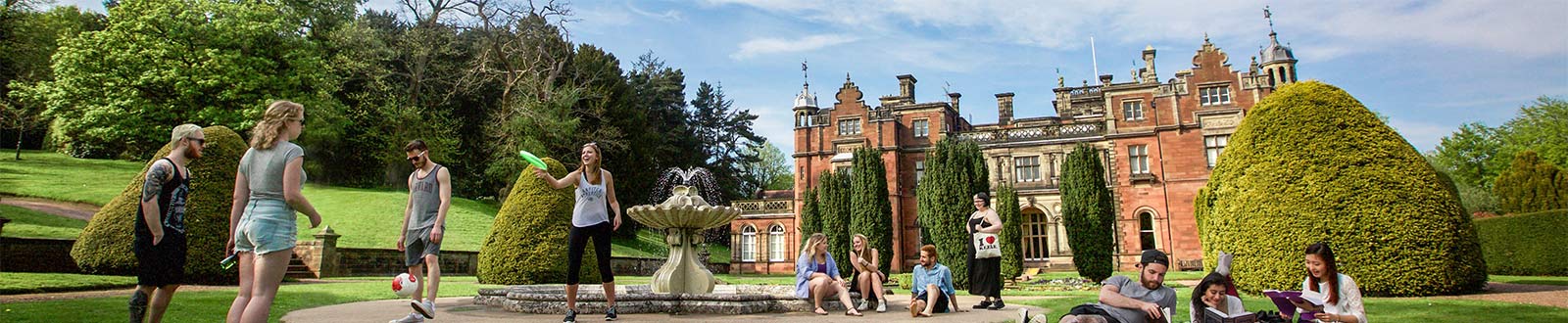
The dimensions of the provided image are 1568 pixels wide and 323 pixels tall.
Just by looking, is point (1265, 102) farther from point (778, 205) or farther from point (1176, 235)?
point (778, 205)

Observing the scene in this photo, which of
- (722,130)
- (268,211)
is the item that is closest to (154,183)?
(268,211)

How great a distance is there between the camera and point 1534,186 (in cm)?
2172

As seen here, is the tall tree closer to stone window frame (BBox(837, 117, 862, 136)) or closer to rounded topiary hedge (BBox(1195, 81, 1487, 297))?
stone window frame (BBox(837, 117, 862, 136))

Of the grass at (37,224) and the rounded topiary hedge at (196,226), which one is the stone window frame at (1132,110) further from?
the grass at (37,224)

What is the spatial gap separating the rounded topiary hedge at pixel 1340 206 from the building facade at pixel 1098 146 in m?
19.3

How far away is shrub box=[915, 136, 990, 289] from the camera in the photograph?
22641mm

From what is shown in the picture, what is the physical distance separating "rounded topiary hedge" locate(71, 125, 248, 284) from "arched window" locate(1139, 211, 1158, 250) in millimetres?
30949

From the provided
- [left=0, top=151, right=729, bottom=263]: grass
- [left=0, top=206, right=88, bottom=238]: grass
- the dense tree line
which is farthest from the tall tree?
[left=0, top=206, right=88, bottom=238]: grass

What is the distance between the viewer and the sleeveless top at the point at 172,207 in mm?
4723

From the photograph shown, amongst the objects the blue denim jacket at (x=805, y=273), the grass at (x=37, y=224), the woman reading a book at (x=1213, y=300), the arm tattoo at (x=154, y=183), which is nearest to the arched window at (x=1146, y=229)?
the blue denim jacket at (x=805, y=273)

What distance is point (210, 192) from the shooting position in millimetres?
12883

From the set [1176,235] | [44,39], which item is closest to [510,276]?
[1176,235]

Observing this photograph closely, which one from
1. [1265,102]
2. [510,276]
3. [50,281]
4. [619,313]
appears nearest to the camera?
[619,313]

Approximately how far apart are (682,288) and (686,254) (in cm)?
39
